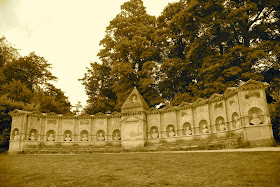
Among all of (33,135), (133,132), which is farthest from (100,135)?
A: (33,135)

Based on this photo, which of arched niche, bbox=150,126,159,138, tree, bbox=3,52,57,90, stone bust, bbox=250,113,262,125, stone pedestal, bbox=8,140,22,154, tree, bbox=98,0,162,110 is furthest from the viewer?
tree, bbox=3,52,57,90

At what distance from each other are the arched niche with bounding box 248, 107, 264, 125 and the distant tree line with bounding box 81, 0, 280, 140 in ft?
4.24

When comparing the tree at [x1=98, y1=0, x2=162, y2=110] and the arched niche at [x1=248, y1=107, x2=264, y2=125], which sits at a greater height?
the tree at [x1=98, y1=0, x2=162, y2=110]

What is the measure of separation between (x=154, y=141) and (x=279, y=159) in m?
13.8

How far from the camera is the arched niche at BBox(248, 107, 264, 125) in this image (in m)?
14.6

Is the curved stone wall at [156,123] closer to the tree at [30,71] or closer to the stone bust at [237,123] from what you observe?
the stone bust at [237,123]

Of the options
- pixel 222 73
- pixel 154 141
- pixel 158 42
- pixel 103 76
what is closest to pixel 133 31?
pixel 158 42

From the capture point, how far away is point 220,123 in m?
17.9

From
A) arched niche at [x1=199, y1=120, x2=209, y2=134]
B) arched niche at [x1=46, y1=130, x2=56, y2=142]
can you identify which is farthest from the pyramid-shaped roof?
arched niche at [x1=46, y1=130, x2=56, y2=142]

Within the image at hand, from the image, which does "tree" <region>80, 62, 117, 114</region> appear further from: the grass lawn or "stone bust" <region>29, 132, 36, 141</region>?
the grass lawn

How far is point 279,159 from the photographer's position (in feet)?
28.2

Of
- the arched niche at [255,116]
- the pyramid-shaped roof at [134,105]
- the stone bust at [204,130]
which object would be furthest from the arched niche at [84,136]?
the arched niche at [255,116]

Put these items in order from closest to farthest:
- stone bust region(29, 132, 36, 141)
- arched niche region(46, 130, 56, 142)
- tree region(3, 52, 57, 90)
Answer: stone bust region(29, 132, 36, 141) → arched niche region(46, 130, 56, 142) → tree region(3, 52, 57, 90)

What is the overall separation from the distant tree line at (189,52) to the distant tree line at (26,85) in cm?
500
